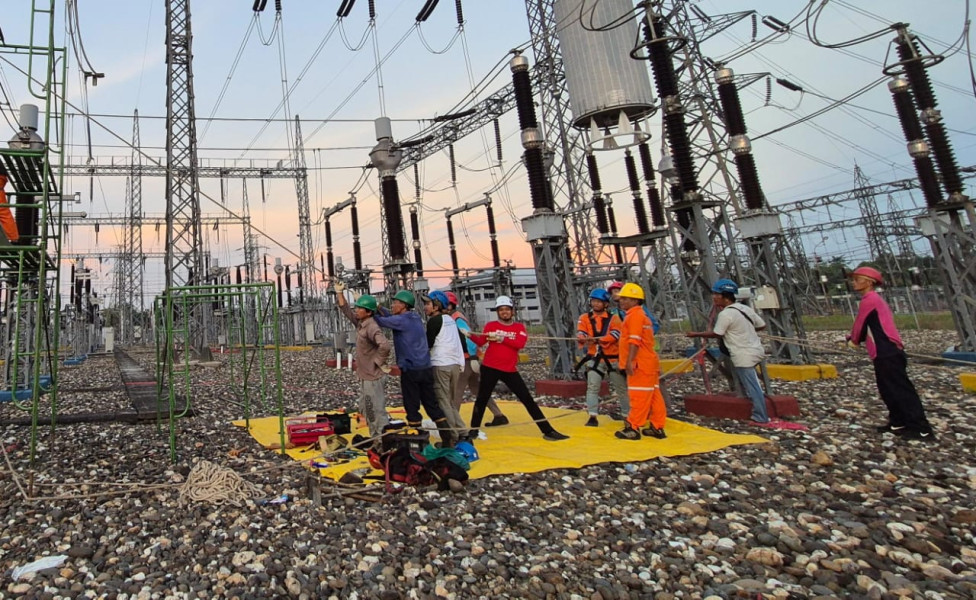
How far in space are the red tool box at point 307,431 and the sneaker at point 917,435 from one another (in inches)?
253

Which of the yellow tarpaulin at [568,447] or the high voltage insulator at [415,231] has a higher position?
the high voltage insulator at [415,231]

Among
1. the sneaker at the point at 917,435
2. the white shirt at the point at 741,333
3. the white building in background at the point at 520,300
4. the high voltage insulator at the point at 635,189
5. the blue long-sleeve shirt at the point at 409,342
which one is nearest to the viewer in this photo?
the sneaker at the point at 917,435

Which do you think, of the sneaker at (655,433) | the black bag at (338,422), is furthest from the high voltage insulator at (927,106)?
the black bag at (338,422)

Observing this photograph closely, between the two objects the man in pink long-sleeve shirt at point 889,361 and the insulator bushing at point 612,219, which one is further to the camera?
the insulator bushing at point 612,219

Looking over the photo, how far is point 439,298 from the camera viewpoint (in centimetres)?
610

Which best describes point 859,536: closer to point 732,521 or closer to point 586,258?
point 732,521

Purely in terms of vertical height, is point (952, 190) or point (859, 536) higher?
point (952, 190)

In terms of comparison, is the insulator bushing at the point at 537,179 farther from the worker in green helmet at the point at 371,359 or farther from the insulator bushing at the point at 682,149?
the worker in green helmet at the point at 371,359

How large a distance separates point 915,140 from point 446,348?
40.0ft

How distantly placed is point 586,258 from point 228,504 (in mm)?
16510

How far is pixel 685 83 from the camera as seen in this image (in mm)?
12633

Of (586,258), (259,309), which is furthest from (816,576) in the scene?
(586,258)

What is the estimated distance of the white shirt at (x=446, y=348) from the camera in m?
5.64

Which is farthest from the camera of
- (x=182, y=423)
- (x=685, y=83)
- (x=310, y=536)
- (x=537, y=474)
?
(x=685, y=83)
